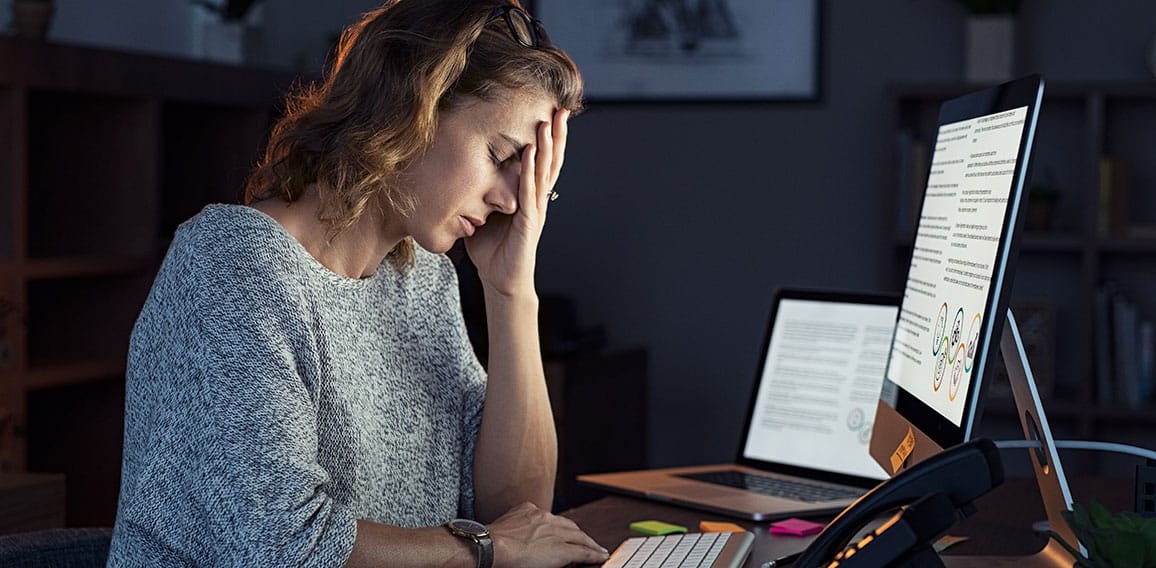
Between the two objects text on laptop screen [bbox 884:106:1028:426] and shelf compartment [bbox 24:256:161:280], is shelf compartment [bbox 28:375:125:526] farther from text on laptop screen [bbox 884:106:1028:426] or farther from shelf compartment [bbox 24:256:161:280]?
text on laptop screen [bbox 884:106:1028:426]

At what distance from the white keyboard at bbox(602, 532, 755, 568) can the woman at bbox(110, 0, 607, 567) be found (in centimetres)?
5

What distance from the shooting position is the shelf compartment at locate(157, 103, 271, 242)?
3.71 metres

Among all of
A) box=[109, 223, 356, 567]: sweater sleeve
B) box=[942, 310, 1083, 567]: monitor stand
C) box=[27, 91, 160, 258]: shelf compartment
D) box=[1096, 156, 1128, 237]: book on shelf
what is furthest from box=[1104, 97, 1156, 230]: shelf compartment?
box=[109, 223, 356, 567]: sweater sleeve

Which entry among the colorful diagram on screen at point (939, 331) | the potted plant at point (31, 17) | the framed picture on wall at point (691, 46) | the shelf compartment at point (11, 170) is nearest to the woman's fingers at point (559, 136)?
the colorful diagram on screen at point (939, 331)

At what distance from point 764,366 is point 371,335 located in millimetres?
666

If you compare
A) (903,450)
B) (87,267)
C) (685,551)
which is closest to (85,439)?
(87,267)

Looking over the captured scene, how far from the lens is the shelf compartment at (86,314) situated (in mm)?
3318

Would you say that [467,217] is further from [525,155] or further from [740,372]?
[740,372]

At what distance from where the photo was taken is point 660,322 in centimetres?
417

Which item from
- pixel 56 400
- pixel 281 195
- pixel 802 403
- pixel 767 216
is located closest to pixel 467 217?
pixel 281 195

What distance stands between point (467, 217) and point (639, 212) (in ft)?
8.69

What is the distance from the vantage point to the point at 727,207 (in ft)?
13.4

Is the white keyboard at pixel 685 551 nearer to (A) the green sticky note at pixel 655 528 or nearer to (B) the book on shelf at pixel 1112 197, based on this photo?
(A) the green sticky note at pixel 655 528

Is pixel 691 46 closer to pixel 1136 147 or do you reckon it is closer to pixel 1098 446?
pixel 1136 147
